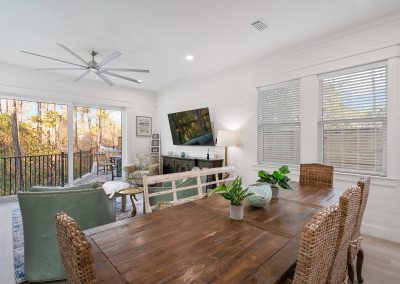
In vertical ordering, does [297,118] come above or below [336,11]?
below

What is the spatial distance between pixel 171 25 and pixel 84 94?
3.50 meters

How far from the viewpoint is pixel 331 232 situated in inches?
33.7

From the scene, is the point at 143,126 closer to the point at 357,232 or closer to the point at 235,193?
the point at 235,193

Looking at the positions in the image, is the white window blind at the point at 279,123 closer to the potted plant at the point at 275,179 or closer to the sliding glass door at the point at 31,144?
the potted plant at the point at 275,179

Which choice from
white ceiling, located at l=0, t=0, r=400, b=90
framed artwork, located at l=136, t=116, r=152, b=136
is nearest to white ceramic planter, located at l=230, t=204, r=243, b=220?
white ceiling, located at l=0, t=0, r=400, b=90

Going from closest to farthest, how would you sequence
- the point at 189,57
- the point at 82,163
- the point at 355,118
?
the point at 355,118, the point at 189,57, the point at 82,163

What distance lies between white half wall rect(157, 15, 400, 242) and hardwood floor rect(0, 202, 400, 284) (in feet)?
0.88

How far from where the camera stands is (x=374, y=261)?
2.28 m

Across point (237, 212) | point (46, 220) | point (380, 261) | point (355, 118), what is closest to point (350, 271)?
point (380, 261)

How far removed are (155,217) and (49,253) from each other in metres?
1.21

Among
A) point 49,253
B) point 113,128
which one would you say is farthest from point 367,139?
point 113,128

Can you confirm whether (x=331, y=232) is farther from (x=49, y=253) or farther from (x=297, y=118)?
(x=297, y=118)

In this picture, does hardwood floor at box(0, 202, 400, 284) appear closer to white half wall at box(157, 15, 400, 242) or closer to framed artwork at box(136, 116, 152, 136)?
white half wall at box(157, 15, 400, 242)

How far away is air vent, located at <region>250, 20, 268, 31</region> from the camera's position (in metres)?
2.86
